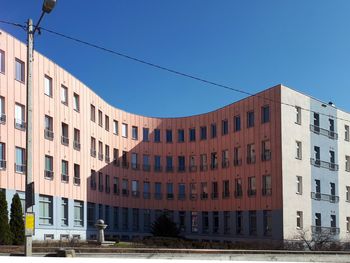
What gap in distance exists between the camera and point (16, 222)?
33.1 meters

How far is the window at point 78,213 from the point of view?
46.5 meters

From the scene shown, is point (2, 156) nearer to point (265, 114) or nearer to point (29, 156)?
point (29, 156)

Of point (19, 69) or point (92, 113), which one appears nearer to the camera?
point (19, 69)

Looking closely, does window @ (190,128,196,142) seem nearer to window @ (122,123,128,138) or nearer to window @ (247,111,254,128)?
window @ (122,123,128,138)

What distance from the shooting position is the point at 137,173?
61.5 meters

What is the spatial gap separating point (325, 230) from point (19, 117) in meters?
30.2

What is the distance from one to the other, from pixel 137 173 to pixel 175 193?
5.10 metres

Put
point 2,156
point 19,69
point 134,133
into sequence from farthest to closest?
point 134,133, point 19,69, point 2,156

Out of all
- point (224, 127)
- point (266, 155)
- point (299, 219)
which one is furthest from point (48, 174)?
point (299, 219)

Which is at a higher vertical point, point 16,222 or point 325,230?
point 16,222

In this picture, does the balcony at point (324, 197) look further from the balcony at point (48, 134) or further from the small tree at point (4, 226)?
the small tree at point (4, 226)

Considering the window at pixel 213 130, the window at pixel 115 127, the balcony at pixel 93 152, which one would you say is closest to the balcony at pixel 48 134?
the balcony at pixel 93 152

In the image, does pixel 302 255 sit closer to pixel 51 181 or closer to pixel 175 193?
pixel 51 181

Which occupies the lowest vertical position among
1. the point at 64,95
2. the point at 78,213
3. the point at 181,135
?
the point at 78,213
